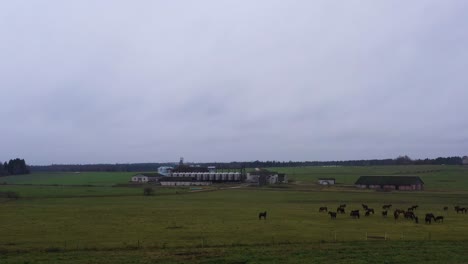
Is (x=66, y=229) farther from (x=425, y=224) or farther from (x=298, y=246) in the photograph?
(x=425, y=224)

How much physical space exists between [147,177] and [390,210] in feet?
333

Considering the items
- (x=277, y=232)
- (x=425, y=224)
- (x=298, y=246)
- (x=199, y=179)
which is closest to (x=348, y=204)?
(x=425, y=224)

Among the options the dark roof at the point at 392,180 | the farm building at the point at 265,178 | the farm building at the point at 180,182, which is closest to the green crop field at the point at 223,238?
the dark roof at the point at 392,180

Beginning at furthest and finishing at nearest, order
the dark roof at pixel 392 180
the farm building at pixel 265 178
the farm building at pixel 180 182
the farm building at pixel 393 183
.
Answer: the farm building at pixel 180 182, the farm building at pixel 265 178, the dark roof at pixel 392 180, the farm building at pixel 393 183

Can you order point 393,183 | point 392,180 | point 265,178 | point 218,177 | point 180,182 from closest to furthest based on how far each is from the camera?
1. point 393,183
2. point 392,180
3. point 265,178
4. point 180,182
5. point 218,177

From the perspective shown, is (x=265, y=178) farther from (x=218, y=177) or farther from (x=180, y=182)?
(x=180, y=182)

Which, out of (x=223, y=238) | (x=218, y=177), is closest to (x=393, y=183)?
(x=218, y=177)

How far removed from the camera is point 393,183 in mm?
99938

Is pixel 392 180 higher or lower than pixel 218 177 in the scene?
higher

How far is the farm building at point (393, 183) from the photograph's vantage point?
3835 inches

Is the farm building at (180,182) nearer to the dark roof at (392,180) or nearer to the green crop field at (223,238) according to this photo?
the dark roof at (392,180)

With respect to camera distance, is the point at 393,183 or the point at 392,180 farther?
the point at 392,180

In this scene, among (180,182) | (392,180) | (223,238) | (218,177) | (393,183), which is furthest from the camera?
(218,177)

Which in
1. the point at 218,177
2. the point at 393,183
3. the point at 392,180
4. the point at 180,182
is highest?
the point at 392,180
